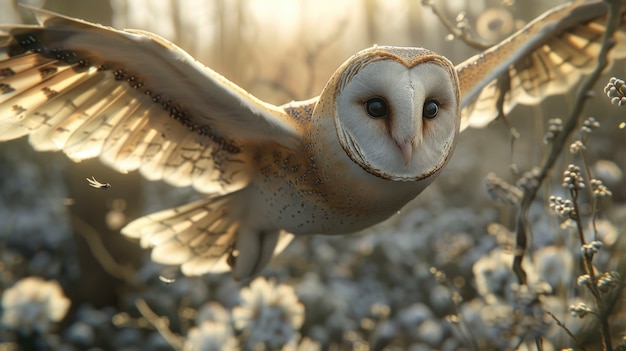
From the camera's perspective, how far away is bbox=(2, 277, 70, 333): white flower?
243cm

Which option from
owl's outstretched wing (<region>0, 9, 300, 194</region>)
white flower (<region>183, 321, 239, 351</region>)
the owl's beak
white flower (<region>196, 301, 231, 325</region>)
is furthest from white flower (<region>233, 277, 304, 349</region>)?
the owl's beak

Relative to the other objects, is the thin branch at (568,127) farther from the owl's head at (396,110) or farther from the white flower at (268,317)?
the white flower at (268,317)

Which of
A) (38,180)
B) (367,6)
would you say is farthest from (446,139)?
(38,180)

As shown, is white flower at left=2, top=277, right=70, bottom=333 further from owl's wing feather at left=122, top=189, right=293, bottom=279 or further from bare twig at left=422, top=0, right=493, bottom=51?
bare twig at left=422, top=0, right=493, bottom=51

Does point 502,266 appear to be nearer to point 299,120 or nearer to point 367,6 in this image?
point 299,120

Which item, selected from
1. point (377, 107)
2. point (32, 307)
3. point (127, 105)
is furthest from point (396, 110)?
point (32, 307)

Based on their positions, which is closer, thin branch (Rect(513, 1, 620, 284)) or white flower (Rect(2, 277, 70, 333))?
thin branch (Rect(513, 1, 620, 284))

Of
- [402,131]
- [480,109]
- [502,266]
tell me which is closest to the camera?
[402,131]

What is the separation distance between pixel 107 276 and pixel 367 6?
2.92 metres

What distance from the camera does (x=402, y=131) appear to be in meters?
0.88

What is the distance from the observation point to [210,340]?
199 centimetres

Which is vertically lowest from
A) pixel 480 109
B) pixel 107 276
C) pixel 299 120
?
pixel 107 276

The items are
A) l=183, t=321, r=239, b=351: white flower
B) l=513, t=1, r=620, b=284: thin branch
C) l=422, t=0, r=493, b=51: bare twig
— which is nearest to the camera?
l=513, t=1, r=620, b=284: thin branch

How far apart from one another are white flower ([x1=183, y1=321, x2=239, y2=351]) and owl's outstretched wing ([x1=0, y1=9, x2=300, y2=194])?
888 mm
